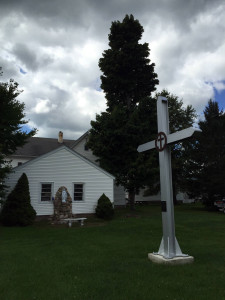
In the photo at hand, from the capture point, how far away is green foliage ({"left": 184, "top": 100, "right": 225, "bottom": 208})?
84.5 feet

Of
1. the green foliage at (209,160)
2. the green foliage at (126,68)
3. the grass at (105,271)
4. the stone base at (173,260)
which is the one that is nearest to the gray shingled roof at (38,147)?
the green foliage at (126,68)

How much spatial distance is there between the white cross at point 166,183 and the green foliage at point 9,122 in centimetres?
883

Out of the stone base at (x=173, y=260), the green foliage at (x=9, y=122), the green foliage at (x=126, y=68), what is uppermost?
the green foliage at (x=126, y=68)

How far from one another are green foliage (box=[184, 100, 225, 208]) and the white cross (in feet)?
64.8

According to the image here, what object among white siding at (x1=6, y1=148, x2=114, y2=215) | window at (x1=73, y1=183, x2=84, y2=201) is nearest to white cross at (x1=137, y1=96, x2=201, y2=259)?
white siding at (x1=6, y1=148, x2=114, y2=215)

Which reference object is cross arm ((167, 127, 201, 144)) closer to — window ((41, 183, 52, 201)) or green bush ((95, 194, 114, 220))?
green bush ((95, 194, 114, 220))

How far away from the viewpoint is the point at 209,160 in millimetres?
26469

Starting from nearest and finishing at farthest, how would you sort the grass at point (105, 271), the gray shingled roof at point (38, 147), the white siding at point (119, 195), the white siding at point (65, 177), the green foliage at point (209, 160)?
the grass at point (105, 271), the white siding at point (65, 177), the green foliage at point (209, 160), the white siding at point (119, 195), the gray shingled roof at point (38, 147)

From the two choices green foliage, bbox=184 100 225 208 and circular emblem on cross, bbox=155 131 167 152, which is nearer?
circular emblem on cross, bbox=155 131 167 152

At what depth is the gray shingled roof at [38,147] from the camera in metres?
35.4

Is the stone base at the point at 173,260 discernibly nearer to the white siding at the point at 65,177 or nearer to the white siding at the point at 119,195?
the white siding at the point at 65,177

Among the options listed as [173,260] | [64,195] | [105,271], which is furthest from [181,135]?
[64,195]

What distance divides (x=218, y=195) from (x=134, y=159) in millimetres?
10258

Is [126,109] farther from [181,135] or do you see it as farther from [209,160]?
[181,135]
